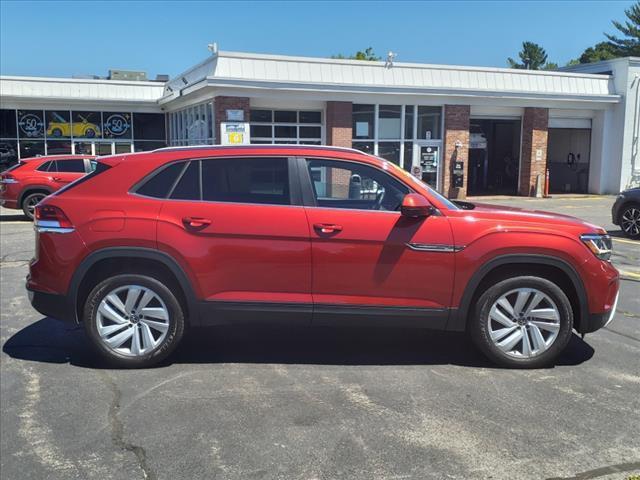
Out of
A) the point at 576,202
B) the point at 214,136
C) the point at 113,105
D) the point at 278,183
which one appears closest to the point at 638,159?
the point at 576,202

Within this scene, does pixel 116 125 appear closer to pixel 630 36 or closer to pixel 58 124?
pixel 58 124

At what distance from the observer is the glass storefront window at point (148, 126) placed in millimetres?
28328

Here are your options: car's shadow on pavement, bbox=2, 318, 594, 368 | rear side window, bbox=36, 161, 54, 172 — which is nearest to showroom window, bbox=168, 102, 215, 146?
rear side window, bbox=36, 161, 54, 172

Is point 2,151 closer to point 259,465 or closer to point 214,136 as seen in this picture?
point 214,136

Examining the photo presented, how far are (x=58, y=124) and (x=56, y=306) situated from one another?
24.3 metres

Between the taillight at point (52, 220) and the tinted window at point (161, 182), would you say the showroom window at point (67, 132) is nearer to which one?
the taillight at point (52, 220)

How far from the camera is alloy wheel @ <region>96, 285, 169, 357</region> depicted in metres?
4.87

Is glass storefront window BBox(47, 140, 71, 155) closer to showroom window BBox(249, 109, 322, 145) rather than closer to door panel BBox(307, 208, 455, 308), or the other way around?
showroom window BBox(249, 109, 322, 145)

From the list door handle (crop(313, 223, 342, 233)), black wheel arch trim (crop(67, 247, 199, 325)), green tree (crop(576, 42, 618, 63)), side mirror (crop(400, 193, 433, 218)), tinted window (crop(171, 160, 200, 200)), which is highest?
green tree (crop(576, 42, 618, 63))

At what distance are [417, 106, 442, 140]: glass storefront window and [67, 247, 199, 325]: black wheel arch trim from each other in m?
18.9

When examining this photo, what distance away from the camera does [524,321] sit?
193 inches

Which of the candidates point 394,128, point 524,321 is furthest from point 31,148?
point 524,321

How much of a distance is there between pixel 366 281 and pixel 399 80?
1849 centimetres

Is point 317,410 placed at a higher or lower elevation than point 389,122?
lower
